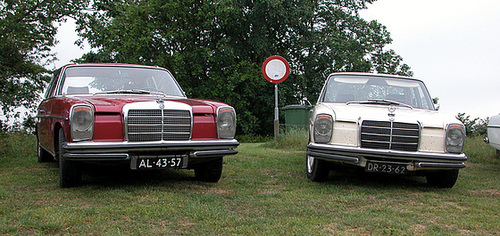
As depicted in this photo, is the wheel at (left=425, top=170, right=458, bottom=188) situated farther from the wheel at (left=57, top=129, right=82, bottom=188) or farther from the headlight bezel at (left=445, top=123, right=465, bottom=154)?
the wheel at (left=57, top=129, right=82, bottom=188)

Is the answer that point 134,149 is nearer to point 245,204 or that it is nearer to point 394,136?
point 245,204

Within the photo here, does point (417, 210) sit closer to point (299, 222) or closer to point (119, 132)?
point (299, 222)

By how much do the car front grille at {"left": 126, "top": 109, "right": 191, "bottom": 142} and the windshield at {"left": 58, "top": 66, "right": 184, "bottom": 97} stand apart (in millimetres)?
1158

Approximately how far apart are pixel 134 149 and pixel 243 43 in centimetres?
2426

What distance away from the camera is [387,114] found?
6172 millimetres

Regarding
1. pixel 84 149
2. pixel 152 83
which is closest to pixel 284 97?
pixel 152 83

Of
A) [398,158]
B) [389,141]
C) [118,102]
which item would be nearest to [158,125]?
[118,102]

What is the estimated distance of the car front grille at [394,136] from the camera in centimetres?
601

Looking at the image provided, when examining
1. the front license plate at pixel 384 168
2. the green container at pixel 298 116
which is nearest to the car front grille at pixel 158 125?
the front license plate at pixel 384 168

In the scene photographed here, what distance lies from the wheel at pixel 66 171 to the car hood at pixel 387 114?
3305 millimetres

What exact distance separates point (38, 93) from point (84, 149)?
54.9 feet

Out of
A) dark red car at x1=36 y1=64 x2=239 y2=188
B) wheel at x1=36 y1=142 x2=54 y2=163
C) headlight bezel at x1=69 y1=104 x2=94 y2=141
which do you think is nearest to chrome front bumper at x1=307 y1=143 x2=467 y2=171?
dark red car at x1=36 y1=64 x2=239 y2=188

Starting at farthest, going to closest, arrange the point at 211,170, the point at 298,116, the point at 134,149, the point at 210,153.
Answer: the point at 298,116 < the point at 211,170 < the point at 210,153 < the point at 134,149

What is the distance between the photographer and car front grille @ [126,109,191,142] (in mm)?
5469
